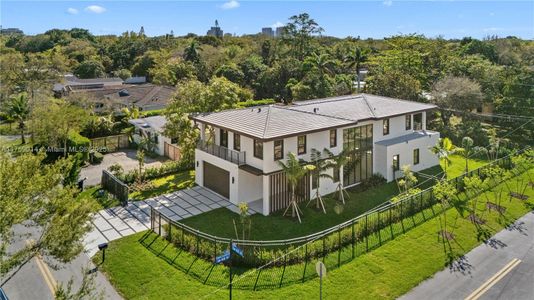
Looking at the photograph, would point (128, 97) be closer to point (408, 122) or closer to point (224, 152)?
point (224, 152)

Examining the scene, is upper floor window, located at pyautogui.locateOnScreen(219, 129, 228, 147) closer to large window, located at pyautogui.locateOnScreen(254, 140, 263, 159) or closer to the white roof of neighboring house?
large window, located at pyautogui.locateOnScreen(254, 140, 263, 159)

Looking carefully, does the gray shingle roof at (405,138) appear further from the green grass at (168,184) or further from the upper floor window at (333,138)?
the green grass at (168,184)

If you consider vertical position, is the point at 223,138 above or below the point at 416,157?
above

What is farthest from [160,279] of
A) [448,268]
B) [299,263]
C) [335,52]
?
[335,52]

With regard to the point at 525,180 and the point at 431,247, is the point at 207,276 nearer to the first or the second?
the point at 431,247

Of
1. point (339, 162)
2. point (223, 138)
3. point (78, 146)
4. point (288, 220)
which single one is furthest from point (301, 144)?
point (78, 146)

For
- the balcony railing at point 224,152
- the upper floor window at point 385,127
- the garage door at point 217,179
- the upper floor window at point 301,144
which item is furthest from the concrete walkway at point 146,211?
the upper floor window at point 385,127
